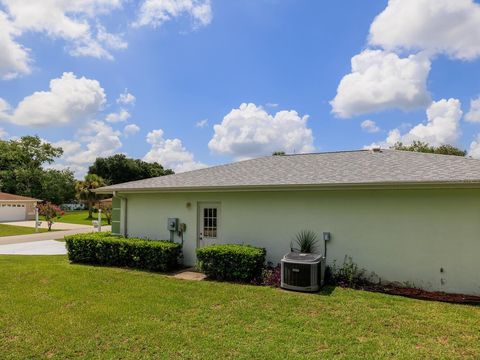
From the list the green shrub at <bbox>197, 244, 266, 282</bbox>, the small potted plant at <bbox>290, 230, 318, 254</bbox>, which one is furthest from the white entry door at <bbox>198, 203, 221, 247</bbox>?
the small potted plant at <bbox>290, 230, 318, 254</bbox>

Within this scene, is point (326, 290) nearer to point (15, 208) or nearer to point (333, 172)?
point (333, 172)

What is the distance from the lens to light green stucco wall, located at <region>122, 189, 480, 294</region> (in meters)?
7.48

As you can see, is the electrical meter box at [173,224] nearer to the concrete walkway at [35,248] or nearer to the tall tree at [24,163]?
the concrete walkway at [35,248]

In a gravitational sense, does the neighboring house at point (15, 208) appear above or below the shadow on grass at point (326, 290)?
above

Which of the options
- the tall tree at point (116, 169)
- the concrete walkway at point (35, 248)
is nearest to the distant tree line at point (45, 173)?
the tall tree at point (116, 169)

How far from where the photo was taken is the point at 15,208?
1351 inches

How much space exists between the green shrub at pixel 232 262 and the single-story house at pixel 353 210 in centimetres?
107

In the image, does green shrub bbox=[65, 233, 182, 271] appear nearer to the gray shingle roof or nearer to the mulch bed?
the gray shingle roof

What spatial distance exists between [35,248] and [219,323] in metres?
13.6

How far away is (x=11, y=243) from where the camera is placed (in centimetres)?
1752

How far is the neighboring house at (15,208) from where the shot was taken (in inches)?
1303

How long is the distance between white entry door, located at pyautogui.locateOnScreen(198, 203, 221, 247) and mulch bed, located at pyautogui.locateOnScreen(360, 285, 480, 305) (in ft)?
15.5

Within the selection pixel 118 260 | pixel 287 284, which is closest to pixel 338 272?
pixel 287 284

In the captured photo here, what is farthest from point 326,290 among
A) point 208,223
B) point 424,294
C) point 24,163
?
point 24,163
